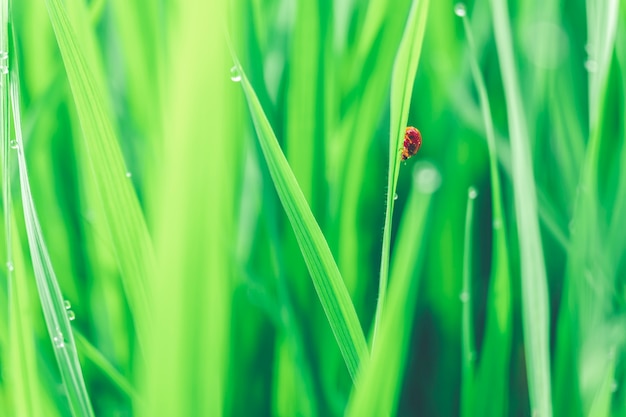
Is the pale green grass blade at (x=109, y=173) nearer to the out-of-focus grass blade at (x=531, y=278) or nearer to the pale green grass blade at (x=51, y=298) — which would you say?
the pale green grass blade at (x=51, y=298)

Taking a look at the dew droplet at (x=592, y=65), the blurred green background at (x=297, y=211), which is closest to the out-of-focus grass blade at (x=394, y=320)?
the blurred green background at (x=297, y=211)

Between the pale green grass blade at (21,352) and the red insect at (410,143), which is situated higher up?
the red insect at (410,143)

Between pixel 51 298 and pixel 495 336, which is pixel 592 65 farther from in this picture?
pixel 51 298

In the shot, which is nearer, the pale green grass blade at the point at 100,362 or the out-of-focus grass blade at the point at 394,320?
the out-of-focus grass blade at the point at 394,320

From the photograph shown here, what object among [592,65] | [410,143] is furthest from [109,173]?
[592,65]

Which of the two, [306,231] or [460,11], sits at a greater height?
[460,11]

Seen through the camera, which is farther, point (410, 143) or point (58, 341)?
point (410, 143)
